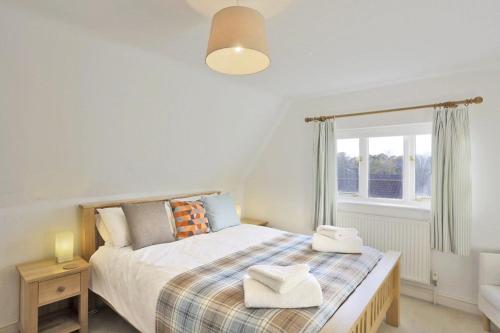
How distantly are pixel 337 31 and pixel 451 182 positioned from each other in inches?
71.7

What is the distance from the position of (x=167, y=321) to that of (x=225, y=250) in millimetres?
804

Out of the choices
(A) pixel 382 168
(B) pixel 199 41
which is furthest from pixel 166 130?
(A) pixel 382 168

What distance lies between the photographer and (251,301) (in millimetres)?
1472

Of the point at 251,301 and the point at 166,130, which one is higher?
the point at 166,130

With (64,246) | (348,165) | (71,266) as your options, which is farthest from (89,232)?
(348,165)

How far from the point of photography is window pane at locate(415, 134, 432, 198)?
2.96 meters

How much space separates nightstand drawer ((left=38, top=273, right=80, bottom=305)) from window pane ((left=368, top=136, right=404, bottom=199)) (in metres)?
3.03

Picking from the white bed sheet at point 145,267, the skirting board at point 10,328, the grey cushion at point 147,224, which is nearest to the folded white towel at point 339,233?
the white bed sheet at point 145,267

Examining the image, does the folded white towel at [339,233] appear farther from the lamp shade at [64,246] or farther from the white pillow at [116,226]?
the lamp shade at [64,246]

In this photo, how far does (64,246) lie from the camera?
7.63 ft

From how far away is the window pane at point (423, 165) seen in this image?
2.96 metres

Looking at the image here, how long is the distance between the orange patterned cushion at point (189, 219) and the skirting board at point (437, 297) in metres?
2.17

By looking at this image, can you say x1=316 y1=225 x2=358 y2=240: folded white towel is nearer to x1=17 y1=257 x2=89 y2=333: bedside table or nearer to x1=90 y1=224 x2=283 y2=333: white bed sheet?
x1=90 y1=224 x2=283 y2=333: white bed sheet

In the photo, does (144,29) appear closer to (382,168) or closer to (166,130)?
(166,130)
